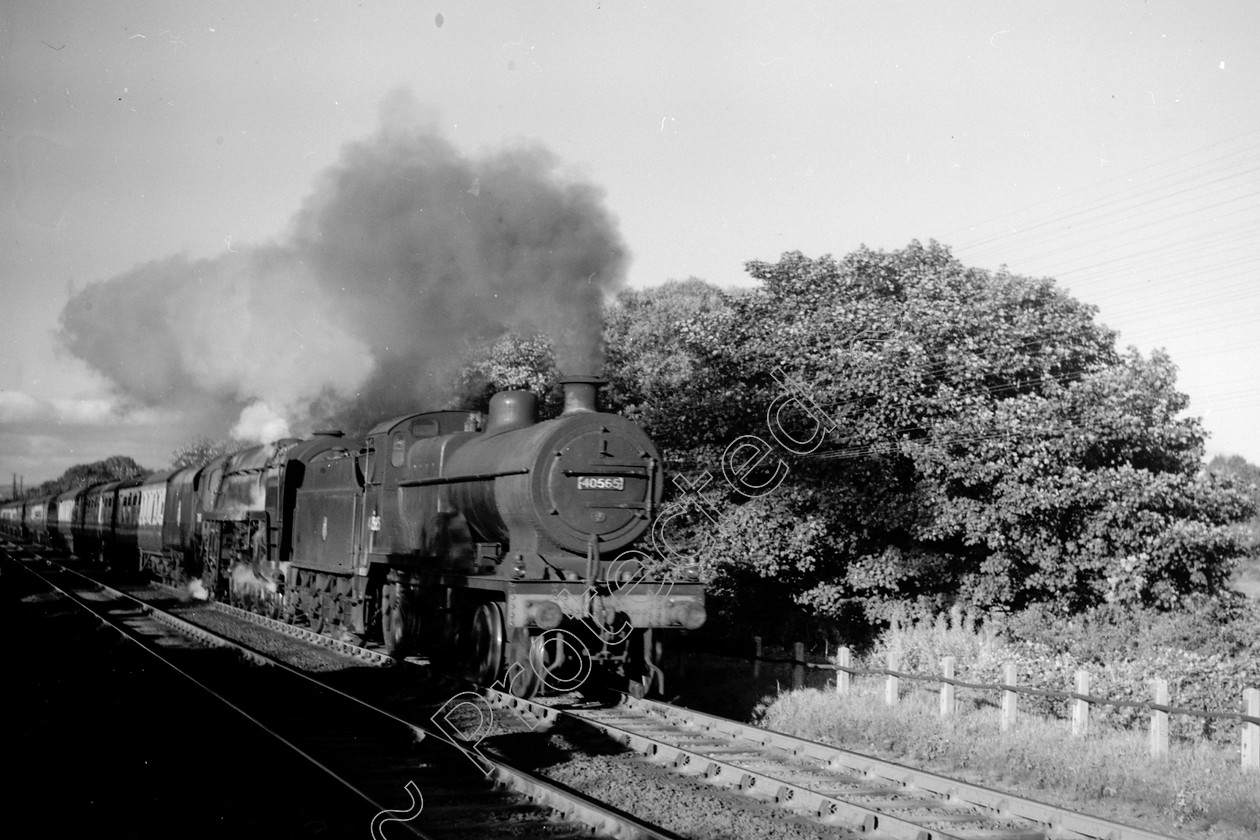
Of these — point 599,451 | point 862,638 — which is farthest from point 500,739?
point 862,638

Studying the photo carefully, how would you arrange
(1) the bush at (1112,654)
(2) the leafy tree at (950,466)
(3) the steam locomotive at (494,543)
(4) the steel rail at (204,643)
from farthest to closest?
(2) the leafy tree at (950,466)
(1) the bush at (1112,654)
(3) the steam locomotive at (494,543)
(4) the steel rail at (204,643)

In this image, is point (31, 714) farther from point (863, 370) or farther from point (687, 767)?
point (863, 370)

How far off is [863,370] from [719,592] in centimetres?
465

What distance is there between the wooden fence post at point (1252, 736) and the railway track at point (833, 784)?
293cm

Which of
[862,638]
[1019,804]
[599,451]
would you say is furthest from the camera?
[862,638]

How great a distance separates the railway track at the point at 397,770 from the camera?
7.01 metres

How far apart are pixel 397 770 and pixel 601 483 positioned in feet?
A: 13.1

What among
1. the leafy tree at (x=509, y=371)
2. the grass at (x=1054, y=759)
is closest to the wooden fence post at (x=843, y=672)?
the grass at (x=1054, y=759)

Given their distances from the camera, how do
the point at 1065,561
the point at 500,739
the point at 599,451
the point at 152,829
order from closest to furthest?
the point at 152,829
the point at 500,739
the point at 599,451
the point at 1065,561

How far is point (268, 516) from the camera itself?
19.2 m

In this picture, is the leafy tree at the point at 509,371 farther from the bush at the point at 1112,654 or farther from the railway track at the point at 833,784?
the railway track at the point at 833,784

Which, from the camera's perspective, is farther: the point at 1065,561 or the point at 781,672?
the point at 1065,561

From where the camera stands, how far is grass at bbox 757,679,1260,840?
797cm

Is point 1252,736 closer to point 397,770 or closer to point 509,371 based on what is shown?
point 397,770
